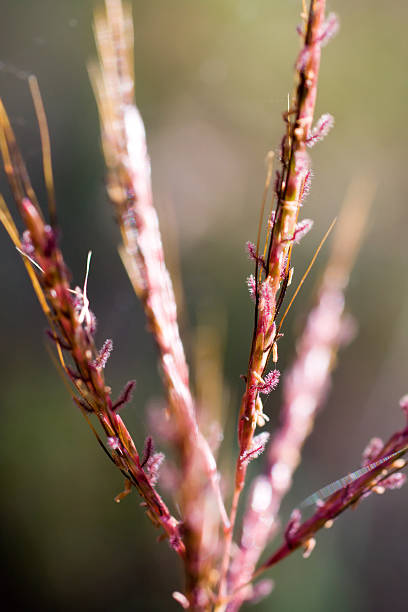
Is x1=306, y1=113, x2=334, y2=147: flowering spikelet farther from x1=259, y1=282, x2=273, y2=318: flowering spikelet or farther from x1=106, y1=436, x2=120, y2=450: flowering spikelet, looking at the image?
x1=106, y1=436, x2=120, y2=450: flowering spikelet

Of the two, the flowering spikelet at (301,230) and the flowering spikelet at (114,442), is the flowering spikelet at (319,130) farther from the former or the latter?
the flowering spikelet at (114,442)

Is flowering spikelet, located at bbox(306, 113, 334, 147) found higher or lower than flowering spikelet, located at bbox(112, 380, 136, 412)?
higher

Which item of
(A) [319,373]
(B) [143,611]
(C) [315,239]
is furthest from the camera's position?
(C) [315,239]

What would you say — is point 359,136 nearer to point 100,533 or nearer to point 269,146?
point 269,146

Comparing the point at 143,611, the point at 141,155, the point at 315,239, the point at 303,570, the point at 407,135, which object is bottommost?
the point at 303,570

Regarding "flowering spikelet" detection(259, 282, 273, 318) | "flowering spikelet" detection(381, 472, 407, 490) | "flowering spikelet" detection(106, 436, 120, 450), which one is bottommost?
"flowering spikelet" detection(381, 472, 407, 490)

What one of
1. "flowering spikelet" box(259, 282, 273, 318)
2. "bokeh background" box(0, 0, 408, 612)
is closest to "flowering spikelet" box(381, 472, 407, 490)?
"flowering spikelet" box(259, 282, 273, 318)

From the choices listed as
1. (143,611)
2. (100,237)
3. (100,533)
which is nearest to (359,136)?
(100,237)

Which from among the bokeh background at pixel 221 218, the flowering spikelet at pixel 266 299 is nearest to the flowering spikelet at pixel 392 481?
the flowering spikelet at pixel 266 299
